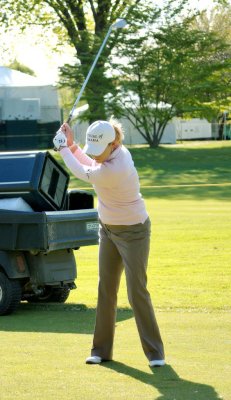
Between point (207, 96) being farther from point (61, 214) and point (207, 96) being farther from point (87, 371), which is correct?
point (87, 371)

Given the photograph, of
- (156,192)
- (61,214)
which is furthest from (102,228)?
(156,192)

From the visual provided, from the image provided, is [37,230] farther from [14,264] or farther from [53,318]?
[53,318]

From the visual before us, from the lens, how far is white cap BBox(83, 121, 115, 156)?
828 cm

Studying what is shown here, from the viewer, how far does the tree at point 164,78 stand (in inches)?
1949

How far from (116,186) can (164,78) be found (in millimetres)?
41688

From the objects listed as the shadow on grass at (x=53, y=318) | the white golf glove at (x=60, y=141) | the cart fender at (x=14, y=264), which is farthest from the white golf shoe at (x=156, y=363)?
the cart fender at (x=14, y=264)

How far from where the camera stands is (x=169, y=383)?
7.76m

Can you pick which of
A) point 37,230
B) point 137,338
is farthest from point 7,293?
point 137,338

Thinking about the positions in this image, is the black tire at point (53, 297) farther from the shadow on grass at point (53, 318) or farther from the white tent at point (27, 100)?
the white tent at point (27, 100)

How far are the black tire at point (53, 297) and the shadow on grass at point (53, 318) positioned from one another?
0.42ft

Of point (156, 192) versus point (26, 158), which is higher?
point (26, 158)

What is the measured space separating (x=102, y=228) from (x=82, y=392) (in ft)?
5.08

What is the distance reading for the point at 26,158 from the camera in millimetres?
11555

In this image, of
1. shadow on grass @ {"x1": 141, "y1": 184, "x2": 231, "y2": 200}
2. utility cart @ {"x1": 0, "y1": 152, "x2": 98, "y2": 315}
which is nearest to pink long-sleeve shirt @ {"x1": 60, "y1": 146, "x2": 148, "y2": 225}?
utility cart @ {"x1": 0, "y1": 152, "x2": 98, "y2": 315}
